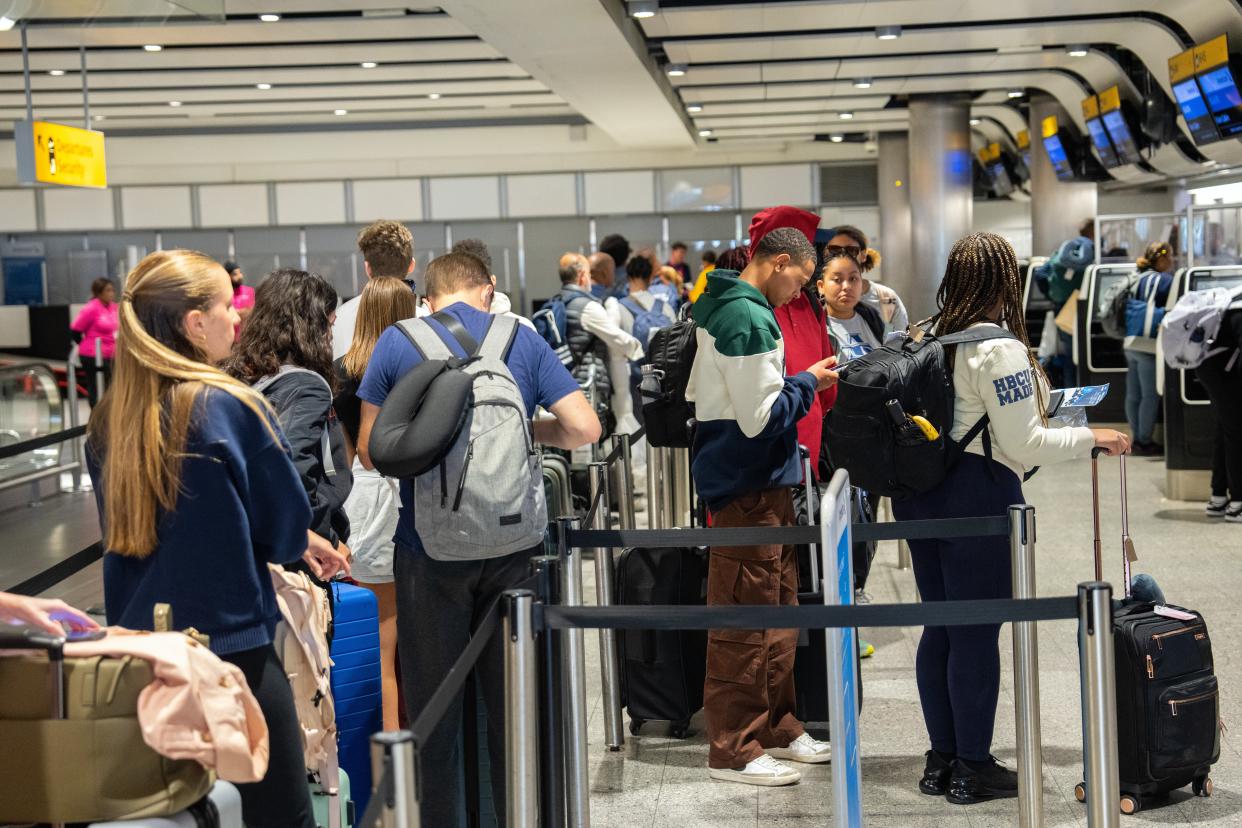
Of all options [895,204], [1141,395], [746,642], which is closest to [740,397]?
[746,642]

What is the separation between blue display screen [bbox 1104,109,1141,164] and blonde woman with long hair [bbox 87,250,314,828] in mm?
14185

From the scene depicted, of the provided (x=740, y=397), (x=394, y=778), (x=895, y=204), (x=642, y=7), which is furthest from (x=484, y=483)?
(x=895, y=204)

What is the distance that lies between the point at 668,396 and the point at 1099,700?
217 cm

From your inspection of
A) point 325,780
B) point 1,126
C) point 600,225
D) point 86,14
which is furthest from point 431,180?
point 325,780

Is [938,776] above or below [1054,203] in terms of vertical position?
below

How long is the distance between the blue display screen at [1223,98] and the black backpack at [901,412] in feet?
29.6

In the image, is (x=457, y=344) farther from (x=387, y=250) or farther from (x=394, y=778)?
A: (x=394, y=778)

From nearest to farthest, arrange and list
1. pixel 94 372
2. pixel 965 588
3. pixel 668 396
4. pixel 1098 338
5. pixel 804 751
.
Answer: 1. pixel 965 588
2. pixel 804 751
3. pixel 668 396
4. pixel 1098 338
5. pixel 94 372

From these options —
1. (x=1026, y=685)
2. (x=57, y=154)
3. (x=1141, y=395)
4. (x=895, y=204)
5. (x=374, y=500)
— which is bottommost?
(x=1026, y=685)

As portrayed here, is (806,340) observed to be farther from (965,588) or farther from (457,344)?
(457,344)

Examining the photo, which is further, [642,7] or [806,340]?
[642,7]

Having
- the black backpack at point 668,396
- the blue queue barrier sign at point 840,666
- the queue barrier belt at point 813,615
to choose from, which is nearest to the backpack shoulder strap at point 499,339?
the queue barrier belt at point 813,615

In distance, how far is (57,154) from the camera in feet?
37.9

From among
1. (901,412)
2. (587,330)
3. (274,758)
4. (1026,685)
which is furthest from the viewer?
(587,330)
